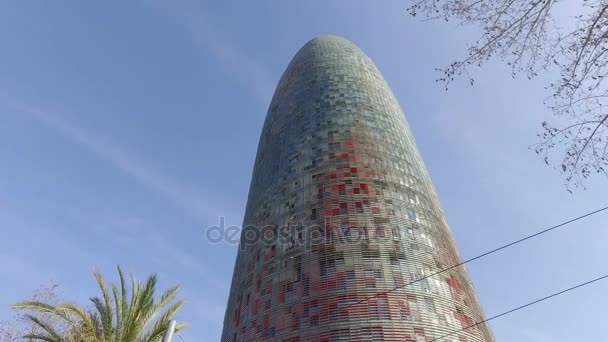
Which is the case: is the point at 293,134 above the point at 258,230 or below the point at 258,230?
above

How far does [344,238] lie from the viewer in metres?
23.1

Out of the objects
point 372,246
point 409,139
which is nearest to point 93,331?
point 372,246

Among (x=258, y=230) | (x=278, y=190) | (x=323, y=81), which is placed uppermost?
(x=323, y=81)

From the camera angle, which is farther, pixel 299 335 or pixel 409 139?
pixel 409 139

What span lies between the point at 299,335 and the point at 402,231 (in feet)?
27.6

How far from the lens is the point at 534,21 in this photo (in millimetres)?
7730

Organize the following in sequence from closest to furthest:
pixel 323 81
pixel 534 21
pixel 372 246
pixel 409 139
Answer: pixel 534 21 < pixel 372 246 < pixel 409 139 < pixel 323 81

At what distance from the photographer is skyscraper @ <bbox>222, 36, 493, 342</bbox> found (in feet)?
65.8

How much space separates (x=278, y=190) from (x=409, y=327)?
13.1 meters

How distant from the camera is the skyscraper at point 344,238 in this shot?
20.1m

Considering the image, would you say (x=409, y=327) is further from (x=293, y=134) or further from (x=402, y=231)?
(x=293, y=134)

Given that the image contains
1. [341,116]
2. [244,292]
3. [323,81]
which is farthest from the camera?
[323,81]

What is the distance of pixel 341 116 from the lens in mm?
31297

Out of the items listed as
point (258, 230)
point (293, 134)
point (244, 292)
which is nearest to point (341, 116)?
point (293, 134)
